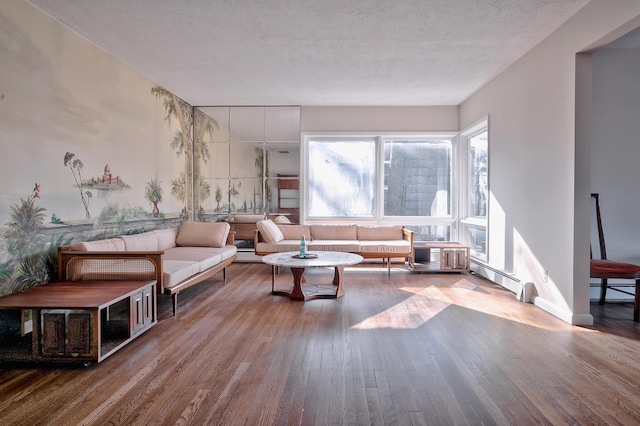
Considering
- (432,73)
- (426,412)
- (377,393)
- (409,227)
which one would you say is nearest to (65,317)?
(377,393)

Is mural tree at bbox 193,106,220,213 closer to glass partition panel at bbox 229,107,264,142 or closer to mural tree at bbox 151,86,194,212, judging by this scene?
mural tree at bbox 151,86,194,212

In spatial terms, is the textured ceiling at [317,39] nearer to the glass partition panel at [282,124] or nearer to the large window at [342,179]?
the glass partition panel at [282,124]

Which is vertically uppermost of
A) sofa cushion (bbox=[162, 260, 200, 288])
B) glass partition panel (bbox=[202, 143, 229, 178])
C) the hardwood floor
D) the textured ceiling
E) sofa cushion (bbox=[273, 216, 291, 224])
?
the textured ceiling

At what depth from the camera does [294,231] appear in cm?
676

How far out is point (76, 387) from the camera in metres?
2.29

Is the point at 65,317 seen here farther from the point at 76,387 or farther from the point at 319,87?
the point at 319,87

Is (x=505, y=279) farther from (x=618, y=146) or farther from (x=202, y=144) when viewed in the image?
(x=202, y=144)

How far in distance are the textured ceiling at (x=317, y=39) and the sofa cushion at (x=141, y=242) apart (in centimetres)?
226

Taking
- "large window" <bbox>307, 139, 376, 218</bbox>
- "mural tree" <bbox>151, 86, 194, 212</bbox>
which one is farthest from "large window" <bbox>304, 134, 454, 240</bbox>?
"mural tree" <bbox>151, 86, 194, 212</bbox>

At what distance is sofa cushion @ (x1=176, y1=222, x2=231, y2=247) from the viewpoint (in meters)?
5.61

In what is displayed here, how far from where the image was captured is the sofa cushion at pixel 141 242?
174 inches

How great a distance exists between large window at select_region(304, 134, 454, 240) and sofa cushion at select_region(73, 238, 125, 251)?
3.69m

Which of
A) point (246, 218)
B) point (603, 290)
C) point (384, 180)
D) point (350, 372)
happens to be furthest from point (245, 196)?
point (603, 290)

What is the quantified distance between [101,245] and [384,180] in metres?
4.98
